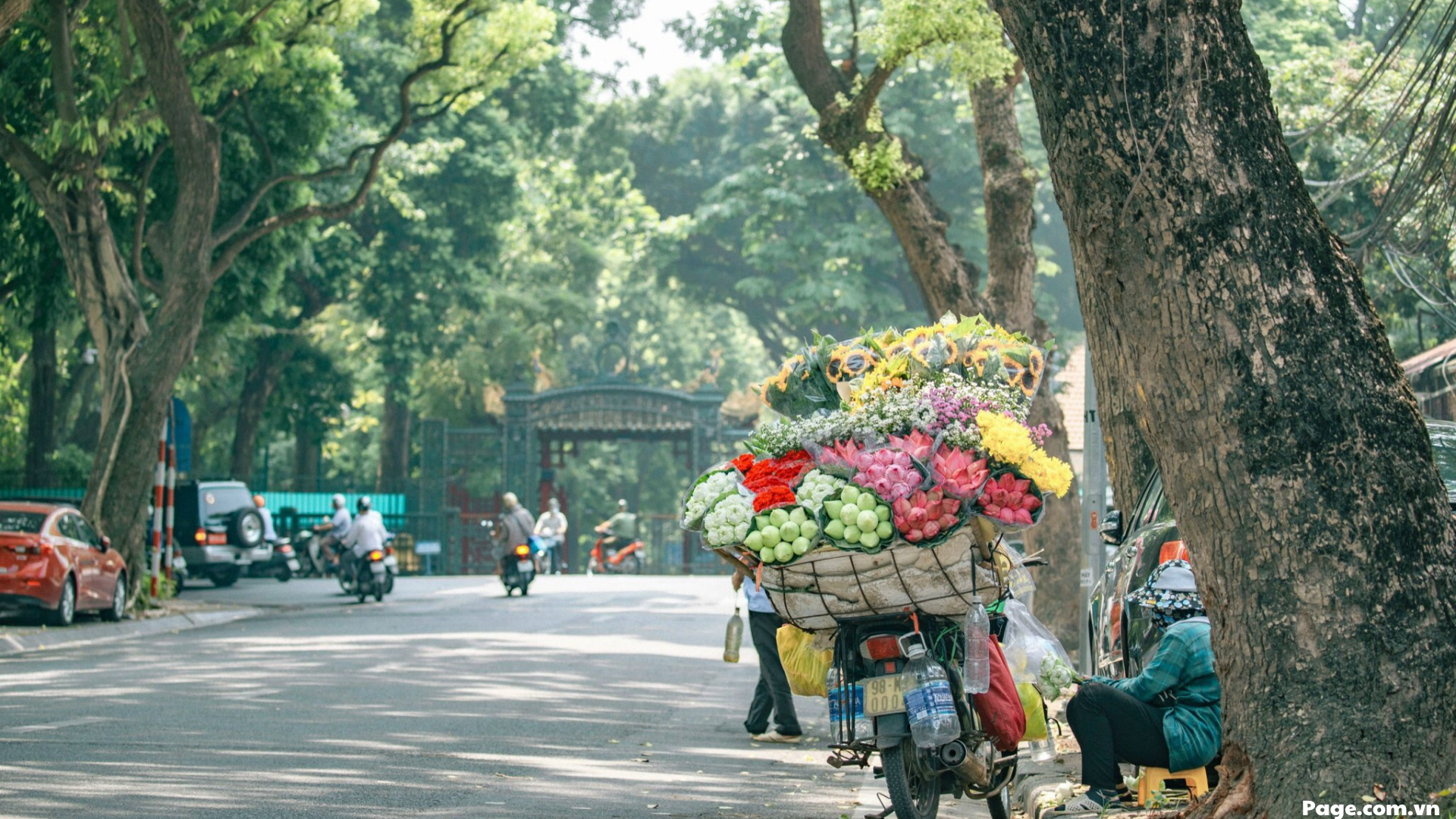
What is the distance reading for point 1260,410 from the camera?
5.48 meters

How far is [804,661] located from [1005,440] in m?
1.62

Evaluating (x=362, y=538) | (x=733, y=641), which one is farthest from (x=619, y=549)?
(x=733, y=641)

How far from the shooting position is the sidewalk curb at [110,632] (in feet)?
54.2

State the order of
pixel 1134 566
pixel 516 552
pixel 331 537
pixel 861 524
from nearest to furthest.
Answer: pixel 861 524
pixel 1134 566
pixel 516 552
pixel 331 537

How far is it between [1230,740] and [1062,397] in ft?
132

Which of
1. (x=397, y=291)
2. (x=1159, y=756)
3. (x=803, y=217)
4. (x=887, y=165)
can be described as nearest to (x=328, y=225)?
(x=397, y=291)

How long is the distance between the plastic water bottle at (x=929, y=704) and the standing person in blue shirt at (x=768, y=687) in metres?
3.94

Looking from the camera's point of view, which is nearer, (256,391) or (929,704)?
(929,704)

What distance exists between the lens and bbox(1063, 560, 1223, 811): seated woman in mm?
6578

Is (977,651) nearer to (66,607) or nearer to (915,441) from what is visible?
(915,441)

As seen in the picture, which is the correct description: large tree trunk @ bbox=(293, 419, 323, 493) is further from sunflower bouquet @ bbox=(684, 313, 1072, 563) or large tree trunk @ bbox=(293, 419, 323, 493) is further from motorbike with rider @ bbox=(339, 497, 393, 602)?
sunflower bouquet @ bbox=(684, 313, 1072, 563)

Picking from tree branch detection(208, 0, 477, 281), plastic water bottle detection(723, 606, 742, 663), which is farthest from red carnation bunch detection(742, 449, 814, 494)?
tree branch detection(208, 0, 477, 281)

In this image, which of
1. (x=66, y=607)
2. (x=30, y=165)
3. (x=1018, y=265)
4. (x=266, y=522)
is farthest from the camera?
(x=266, y=522)

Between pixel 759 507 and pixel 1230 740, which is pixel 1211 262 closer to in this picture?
pixel 1230 740
